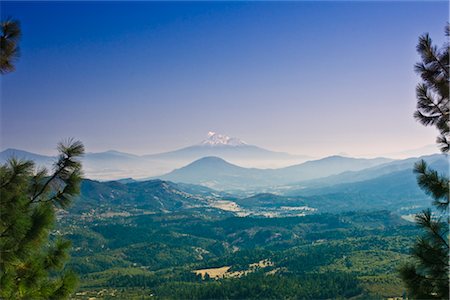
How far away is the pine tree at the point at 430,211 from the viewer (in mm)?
9617

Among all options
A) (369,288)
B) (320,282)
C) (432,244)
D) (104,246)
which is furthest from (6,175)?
(104,246)

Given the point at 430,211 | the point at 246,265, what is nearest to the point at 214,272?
the point at 246,265

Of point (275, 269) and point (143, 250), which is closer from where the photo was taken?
point (275, 269)

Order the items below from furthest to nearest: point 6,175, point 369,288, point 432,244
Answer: point 369,288
point 432,244
point 6,175

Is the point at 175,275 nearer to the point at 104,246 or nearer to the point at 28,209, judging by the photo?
the point at 104,246

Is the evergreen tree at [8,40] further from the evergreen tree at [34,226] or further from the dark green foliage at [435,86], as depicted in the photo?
the dark green foliage at [435,86]

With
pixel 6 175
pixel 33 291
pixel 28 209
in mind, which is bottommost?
pixel 33 291

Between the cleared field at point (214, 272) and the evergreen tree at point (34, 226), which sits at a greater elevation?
the evergreen tree at point (34, 226)

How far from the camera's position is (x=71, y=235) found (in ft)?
630

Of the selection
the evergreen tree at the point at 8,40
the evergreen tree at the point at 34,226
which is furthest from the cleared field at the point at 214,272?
the evergreen tree at the point at 8,40

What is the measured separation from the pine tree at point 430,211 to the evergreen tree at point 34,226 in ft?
28.4

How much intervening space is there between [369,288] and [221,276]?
51992 mm

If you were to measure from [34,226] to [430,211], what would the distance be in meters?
9.41

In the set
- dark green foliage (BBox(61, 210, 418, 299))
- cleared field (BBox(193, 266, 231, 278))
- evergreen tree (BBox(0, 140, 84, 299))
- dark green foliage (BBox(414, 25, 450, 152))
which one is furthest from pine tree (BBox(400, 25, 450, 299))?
cleared field (BBox(193, 266, 231, 278))
